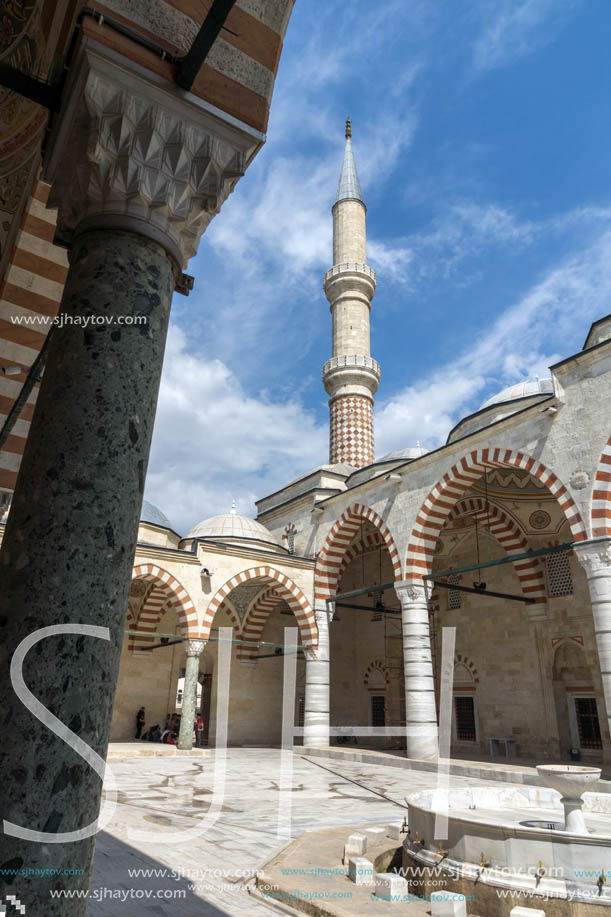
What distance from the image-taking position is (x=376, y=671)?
54.9 feet

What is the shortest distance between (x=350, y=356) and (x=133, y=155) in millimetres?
17277

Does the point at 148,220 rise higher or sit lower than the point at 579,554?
lower

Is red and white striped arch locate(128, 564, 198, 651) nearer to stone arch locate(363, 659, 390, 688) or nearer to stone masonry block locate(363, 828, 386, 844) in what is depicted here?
stone arch locate(363, 659, 390, 688)

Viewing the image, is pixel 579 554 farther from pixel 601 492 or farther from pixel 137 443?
pixel 137 443

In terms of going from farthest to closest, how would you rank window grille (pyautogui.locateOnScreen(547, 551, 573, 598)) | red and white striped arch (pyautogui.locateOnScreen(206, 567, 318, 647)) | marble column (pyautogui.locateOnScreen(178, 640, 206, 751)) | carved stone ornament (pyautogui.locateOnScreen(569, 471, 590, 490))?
red and white striped arch (pyautogui.locateOnScreen(206, 567, 318, 647)) → window grille (pyautogui.locateOnScreen(547, 551, 573, 598)) → marble column (pyautogui.locateOnScreen(178, 640, 206, 751)) → carved stone ornament (pyautogui.locateOnScreen(569, 471, 590, 490))

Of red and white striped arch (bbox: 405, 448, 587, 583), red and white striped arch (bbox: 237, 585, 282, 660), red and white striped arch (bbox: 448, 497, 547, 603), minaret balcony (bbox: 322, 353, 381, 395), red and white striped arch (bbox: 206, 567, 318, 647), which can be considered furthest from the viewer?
minaret balcony (bbox: 322, 353, 381, 395)

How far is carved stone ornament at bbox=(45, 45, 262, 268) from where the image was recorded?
1771 mm

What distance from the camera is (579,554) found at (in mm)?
8641

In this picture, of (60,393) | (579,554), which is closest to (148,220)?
(60,393)

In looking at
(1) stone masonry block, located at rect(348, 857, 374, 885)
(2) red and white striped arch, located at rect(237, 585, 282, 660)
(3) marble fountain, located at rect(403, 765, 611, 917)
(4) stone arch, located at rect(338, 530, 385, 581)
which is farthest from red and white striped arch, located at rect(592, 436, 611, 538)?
(2) red and white striped arch, located at rect(237, 585, 282, 660)

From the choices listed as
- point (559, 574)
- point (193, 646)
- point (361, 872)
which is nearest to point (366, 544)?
point (559, 574)

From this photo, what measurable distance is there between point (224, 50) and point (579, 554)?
8.23m

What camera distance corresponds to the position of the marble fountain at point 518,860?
3275mm

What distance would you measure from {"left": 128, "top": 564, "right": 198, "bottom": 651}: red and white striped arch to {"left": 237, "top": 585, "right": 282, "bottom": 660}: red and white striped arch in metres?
2.11
